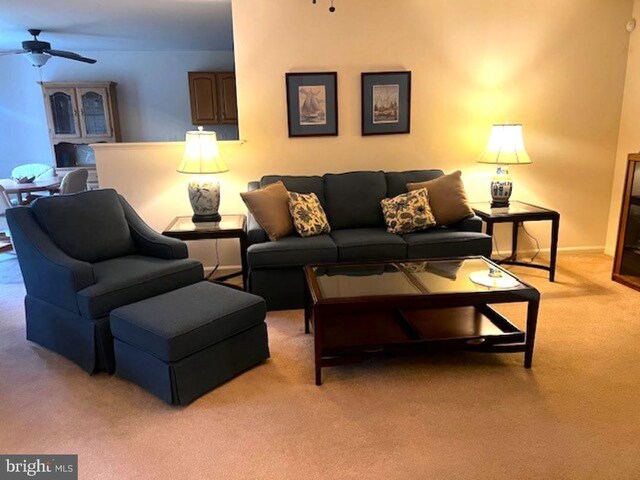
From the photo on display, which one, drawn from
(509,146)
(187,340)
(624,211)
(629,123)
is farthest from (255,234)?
(629,123)

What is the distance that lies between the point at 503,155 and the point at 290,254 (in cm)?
201

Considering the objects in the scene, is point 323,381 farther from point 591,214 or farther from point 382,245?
point 591,214

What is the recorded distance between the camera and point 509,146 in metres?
3.93

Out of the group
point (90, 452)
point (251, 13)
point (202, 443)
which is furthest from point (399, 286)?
→ point (251, 13)

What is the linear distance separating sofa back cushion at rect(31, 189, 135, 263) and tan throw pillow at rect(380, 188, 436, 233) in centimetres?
188

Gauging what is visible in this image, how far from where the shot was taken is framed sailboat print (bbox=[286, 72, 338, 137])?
4016 mm

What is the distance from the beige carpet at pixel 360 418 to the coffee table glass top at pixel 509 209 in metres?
1.19

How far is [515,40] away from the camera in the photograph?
4129mm

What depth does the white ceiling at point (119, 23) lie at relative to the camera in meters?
4.23

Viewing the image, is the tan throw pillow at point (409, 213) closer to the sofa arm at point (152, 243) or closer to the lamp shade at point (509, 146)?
the lamp shade at point (509, 146)

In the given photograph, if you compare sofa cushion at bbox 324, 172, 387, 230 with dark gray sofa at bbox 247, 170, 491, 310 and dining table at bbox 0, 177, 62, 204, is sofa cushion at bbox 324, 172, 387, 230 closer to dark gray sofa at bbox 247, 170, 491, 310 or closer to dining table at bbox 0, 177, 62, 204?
dark gray sofa at bbox 247, 170, 491, 310

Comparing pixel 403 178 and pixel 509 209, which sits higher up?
pixel 403 178

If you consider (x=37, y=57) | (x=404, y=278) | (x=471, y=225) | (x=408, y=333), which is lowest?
(x=408, y=333)

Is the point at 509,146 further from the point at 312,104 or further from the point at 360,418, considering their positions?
the point at 360,418
